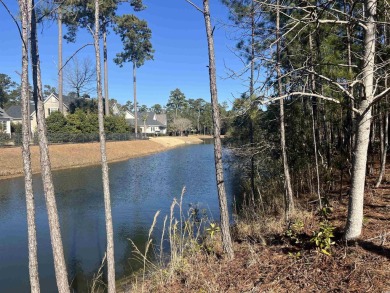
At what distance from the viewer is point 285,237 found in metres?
5.55

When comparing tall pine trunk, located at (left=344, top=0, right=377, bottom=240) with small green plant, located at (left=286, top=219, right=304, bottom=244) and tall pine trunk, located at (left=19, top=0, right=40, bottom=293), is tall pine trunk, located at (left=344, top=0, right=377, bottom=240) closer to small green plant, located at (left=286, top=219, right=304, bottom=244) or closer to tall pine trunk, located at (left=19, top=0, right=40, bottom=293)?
small green plant, located at (left=286, top=219, right=304, bottom=244)

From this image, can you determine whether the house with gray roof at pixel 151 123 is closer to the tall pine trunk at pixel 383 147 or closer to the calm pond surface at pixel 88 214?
the calm pond surface at pixel 88 214

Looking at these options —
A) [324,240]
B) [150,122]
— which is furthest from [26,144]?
[150,122]

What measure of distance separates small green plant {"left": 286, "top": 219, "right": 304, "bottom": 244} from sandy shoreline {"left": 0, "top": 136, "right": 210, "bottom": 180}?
21758 millimetres

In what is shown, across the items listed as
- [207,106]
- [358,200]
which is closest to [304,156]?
[358,200]

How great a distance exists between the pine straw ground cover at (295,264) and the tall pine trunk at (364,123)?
44cm

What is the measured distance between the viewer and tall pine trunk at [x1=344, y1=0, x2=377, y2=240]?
4.07m

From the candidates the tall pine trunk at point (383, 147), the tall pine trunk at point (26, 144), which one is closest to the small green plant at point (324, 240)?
the tall pine trunk at point (383, 147)

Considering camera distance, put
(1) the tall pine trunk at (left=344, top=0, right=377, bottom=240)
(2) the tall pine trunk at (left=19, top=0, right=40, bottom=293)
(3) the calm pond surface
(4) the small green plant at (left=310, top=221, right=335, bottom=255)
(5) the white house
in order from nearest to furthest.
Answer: (1) the tall pine trunk at (left=344, top=0, right=377, bottom=240) < (4) the small green plant at (left=310, top=221, right=335, bottom=255) < (2) the tall pine trunk at (left=19, top=0, right=40, bottom=293) < (3) the calm pond surface < (5) the white house

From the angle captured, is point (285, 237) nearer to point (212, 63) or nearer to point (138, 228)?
point (212, 63)

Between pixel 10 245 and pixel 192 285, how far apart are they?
7.40 meters

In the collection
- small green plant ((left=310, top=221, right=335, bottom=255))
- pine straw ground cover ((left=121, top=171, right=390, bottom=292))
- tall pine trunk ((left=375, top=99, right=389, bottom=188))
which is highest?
tall pine trunk ((left=375, top=99, right=389, bottom=188))

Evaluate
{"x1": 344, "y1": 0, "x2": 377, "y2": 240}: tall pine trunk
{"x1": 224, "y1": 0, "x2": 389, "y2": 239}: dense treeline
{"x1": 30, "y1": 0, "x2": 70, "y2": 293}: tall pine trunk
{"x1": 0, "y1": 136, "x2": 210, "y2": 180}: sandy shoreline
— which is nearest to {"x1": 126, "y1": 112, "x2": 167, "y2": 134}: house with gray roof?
{"x1": 0, "y1": 136, "x2": 210, "y2": 180}: sandy shoreline

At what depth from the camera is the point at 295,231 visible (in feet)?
18.2
